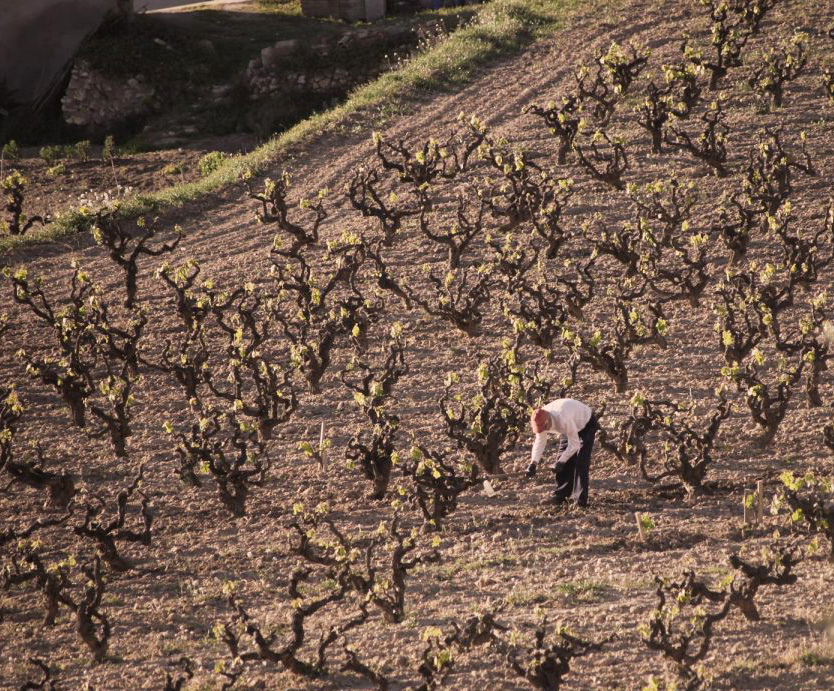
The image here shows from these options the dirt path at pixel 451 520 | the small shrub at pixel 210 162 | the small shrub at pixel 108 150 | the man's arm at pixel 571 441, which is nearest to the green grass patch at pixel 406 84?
the small shrub at pixel 210 162

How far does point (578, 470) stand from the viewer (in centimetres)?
1177

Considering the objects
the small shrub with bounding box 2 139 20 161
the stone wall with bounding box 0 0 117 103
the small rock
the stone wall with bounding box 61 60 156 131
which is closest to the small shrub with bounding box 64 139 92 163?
the small shrub with bounding box 2 139 20 161

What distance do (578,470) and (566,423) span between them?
462 mm

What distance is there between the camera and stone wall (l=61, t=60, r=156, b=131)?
27.4 m

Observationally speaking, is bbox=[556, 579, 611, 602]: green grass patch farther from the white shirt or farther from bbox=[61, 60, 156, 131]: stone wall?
bbox=[61, 60, 156, 131]: stone wall

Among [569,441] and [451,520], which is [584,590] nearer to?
[569,441]

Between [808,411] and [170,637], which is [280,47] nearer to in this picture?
[808,411]

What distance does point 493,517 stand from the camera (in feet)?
39.1

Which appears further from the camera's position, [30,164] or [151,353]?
[30,164]

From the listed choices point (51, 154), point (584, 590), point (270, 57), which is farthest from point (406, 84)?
point (584, 590)

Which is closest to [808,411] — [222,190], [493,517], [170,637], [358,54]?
[493,517]

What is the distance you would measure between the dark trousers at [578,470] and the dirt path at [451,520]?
0.19 metres

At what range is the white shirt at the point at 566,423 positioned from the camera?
38.1ft

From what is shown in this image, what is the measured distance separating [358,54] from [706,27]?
7131 mm
